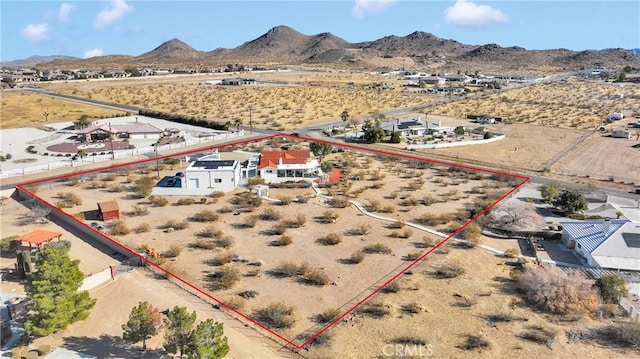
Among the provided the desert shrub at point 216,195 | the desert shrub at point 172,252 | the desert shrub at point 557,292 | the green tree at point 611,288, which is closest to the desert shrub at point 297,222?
the desert shrub at point 172,252

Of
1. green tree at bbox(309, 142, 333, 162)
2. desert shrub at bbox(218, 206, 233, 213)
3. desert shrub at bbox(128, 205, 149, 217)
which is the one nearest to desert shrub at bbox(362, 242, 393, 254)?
desert shrub at bbox(218, 206, 233, 213)

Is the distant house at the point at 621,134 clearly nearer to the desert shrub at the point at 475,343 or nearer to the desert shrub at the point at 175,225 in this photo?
the desert shrub at the point at 475,343

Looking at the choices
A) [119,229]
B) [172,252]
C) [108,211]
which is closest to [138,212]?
[108,211]

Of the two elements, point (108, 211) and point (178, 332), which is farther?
point (108, 211)

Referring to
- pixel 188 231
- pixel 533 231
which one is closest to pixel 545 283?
pixel 533 231

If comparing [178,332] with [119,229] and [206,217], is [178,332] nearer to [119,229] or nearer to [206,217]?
[119,229]

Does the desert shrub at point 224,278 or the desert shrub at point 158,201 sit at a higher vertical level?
the desert shrub at point 158,201
